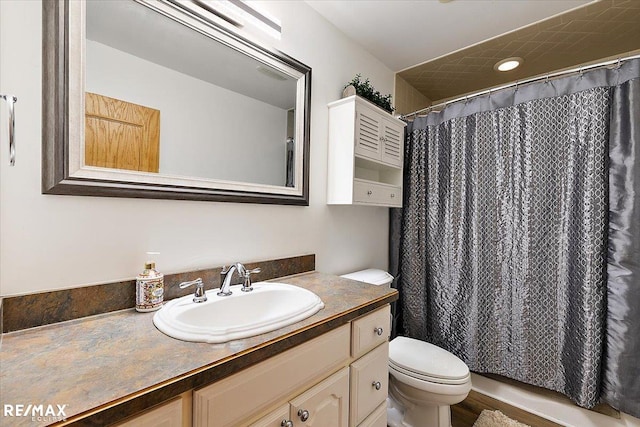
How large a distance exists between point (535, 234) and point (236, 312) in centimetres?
174

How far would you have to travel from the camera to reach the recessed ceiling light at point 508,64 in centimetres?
218

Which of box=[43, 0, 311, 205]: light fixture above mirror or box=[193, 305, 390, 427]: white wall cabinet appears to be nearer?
box=[193, 305, 390, 427]: white wall cabinet

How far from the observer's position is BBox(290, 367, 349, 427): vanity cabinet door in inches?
33.2

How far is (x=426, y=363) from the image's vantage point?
1488 mm

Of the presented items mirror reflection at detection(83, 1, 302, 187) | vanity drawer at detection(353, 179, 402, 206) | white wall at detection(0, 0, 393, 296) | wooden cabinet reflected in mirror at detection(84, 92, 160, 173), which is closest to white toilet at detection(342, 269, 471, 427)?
white wall at detection(0, 0, 393, 296)

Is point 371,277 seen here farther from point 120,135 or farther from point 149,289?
point 120,135

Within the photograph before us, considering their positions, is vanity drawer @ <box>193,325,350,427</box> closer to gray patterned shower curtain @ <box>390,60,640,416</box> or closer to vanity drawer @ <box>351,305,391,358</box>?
vanity drawer @ <box>351,305,391,358</box>

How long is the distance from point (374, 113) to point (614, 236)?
4.72 feet

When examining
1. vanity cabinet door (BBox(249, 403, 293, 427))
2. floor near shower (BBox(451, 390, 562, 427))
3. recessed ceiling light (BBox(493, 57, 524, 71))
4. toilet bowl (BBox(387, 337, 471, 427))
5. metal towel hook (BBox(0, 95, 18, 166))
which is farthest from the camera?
recessed ceiling light (BBox(493, 57, 524, 71))

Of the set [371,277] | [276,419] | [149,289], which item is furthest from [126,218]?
[371,277]

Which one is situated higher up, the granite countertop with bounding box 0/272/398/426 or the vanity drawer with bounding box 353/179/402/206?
the vanity drawer with bounding box 353/179/402/206

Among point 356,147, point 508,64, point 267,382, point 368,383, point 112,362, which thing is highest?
point 508,64

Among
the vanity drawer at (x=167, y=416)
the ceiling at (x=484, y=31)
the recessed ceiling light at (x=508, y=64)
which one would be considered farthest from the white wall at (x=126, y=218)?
the recessed ceiling light at (x=508, y=64)

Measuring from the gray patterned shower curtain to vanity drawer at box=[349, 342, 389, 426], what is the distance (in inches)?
38.7
